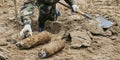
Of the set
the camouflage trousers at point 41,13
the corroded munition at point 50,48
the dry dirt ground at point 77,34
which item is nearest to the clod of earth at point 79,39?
the dry dirt ground at point 77,34

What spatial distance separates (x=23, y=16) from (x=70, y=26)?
33.1 inches

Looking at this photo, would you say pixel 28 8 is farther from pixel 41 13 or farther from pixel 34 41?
pixel 34 41

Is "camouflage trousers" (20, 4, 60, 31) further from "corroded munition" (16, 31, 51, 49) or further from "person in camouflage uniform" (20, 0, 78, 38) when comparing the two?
"corroded munition" (16, 31, 51, 49)

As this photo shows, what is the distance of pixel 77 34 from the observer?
17.4 feet

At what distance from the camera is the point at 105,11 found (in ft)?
21.8

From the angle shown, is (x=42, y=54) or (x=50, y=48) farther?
(x=50, y=48)

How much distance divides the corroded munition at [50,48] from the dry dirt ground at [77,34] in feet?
0.27

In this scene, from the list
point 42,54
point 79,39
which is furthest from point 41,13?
point 42,54

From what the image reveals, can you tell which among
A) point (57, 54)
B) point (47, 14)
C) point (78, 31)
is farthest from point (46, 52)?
point (47, 14)

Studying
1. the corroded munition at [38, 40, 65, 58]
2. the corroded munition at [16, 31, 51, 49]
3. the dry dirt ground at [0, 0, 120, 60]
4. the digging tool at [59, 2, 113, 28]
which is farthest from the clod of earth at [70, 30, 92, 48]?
the digging tool at [59, 2, 113, 28]

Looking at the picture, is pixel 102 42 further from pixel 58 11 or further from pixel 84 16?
pixel 58 11

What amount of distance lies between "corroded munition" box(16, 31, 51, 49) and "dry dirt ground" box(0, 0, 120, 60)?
0.08 m

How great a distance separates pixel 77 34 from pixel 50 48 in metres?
0.79

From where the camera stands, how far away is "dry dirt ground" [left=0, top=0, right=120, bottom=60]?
15.9 ft
